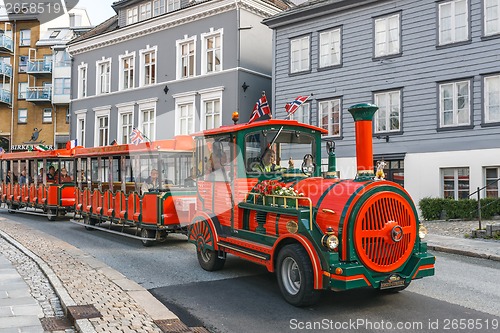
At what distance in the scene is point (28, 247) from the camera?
1048cm

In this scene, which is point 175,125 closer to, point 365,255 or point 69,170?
point 69,170

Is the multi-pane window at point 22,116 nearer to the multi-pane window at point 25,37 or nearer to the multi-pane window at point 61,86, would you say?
the multi-pane window at point 61,86

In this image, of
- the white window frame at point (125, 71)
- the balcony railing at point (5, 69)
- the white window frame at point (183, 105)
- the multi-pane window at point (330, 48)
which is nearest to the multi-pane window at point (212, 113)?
the white window frame at point (183, 105)

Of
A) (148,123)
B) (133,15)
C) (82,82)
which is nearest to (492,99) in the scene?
(148,123)

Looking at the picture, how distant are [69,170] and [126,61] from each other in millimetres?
11964

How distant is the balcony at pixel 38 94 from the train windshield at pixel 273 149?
40.0 metres

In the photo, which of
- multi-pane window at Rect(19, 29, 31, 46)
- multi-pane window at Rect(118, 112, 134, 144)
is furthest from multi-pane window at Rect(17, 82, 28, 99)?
multi-pane window at Rect(118, 112, 134, 144)

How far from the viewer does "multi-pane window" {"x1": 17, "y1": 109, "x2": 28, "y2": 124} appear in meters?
44.7

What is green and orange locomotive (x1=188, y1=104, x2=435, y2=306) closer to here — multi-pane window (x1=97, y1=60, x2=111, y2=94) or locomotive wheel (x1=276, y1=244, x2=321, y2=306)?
locomotive wheel (x1=276, y1=244, x2=321, y2=306)

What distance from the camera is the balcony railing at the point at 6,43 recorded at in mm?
44309

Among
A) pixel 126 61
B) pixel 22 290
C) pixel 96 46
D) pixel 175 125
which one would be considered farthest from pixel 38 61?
pixel 22 290

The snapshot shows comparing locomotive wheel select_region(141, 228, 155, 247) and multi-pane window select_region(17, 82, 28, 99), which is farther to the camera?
multi-pane window select_region(17, 82, 28, 99)

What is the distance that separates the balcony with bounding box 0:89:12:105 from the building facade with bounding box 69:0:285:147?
16.5 metres

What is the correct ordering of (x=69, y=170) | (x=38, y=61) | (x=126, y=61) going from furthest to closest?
(x=38, y=61) < (x=126, y=61) < (x=69, y=170)
